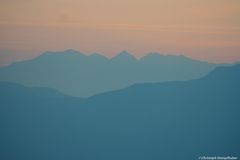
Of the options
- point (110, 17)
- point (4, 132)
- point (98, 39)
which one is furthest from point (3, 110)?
point (110, 17)

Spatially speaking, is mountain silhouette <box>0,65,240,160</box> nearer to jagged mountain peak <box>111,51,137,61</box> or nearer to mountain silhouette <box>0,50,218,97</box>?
mountain silhouette <box>0,50,218,97</box>

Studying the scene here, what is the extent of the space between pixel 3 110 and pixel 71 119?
0.66 meters

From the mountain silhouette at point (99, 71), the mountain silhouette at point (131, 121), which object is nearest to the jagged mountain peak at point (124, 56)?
the mountain silhouette at point (99, 71)

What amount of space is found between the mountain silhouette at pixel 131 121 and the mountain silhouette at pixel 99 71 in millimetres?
77

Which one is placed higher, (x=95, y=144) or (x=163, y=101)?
(x=163, y=101)

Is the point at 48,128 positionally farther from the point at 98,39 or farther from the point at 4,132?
the point at 98,39

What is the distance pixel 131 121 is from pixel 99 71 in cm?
57

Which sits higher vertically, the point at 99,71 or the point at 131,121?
the point at 99,71

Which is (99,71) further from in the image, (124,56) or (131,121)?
(131,121)

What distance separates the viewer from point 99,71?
111 inches

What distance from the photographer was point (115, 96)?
283 cm

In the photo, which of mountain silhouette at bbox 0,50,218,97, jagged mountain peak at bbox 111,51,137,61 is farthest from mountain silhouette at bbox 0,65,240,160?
jagged mountain peak at bbox 111,51,137,61

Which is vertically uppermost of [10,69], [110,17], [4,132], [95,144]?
[110,17]

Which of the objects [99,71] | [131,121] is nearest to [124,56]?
[99,71]
